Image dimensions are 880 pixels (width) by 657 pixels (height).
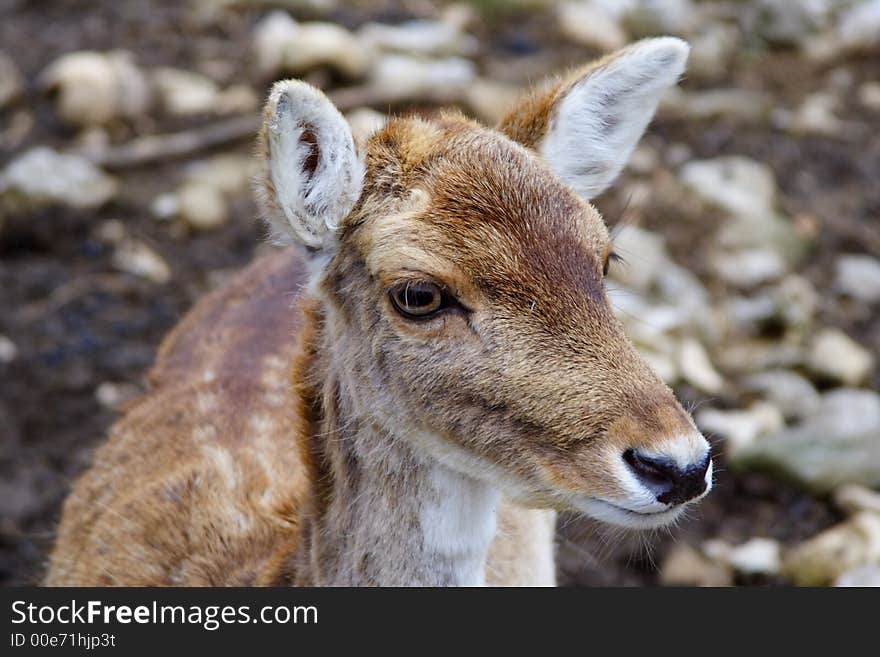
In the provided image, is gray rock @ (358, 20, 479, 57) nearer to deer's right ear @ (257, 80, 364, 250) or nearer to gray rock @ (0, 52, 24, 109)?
gray rock @ (0, 52, 24, 109)

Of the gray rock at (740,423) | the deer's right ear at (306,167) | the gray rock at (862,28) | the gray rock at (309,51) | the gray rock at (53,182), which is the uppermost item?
the gray rock at (862,28)

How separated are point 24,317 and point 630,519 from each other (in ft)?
15.9

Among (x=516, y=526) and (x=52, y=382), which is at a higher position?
(x=52, y=382)

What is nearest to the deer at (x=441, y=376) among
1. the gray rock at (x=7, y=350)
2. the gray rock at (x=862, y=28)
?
the gray rock at (x=7, y=350)

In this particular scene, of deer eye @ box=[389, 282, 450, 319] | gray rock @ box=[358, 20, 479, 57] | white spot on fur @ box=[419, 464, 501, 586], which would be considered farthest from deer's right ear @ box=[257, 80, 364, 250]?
gray rock @ box=[358, 20, 479, 57]

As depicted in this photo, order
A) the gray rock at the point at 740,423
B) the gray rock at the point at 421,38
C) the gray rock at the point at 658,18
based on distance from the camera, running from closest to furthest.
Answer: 1. the gray rock at the point at 740,423
2. the gray rock at the point at 421,38
3. the gray rock at the point at 658,18

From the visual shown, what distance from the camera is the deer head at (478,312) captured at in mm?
3301

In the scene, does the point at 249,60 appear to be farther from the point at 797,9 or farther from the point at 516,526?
the point at 516,526

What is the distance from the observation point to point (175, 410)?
497 centimetres

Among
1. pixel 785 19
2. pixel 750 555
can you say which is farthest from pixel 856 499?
pixel 785 19

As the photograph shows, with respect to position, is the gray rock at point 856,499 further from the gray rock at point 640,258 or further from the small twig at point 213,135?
the small twig at point 213,135

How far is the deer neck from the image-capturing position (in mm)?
3727

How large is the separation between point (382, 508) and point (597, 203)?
4.93 m

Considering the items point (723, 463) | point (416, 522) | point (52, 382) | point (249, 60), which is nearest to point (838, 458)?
point (723, 463)
